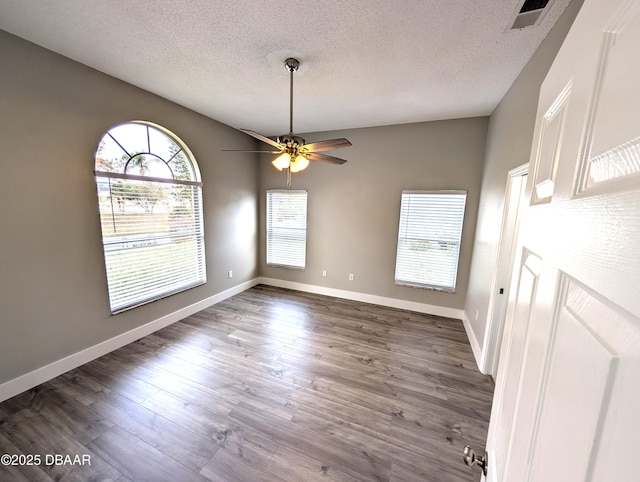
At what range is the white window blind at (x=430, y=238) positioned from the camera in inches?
135

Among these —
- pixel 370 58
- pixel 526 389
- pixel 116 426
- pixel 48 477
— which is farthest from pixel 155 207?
pixel 526 389

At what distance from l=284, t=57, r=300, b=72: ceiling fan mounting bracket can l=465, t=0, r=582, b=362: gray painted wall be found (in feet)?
5.83

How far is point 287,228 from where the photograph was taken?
4539 mm

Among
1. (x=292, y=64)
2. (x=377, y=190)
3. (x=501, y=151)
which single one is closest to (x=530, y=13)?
(x=501, y=151)

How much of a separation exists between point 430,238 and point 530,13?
253 centimetres

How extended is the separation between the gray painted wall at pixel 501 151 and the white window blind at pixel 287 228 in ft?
8.81

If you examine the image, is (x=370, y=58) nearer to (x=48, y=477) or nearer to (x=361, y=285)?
(x=361, y=285)

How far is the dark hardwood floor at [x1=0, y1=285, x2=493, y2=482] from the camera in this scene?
1519 millimetres

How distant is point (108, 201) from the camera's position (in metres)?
Result: 2.45

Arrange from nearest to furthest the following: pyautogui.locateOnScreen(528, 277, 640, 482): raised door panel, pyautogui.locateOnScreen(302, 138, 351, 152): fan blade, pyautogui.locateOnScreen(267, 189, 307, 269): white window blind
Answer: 1. pyautogui.locateOnScreen(528, 277, 640, 482): raised door panel
2. pyautogui.locateOnScreen(302, 138, 351, 152): fan blade
3. pyautogui.locateOnScreen(267, 189, 307, 269): white window blind

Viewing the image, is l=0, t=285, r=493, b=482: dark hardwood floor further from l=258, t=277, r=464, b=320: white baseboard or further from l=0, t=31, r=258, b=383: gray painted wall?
l=258, t=277, r=464, b=320: white baseboard

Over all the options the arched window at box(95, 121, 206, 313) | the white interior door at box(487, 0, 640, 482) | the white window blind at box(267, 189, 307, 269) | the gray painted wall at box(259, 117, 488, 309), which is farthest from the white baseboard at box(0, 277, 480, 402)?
the white interior door at box(487, 0, 640, 482)

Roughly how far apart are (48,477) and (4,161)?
Result: 2.20 metres

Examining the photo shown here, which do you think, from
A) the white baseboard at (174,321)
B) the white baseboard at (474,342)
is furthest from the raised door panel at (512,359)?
the white baseboard at (174,321)
